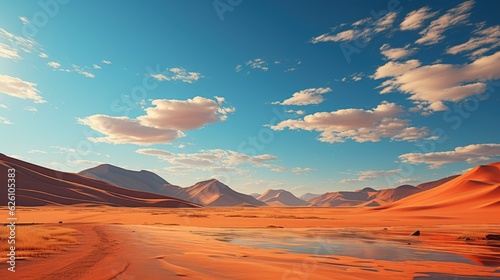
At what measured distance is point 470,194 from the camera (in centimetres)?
8150

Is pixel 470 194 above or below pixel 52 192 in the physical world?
below

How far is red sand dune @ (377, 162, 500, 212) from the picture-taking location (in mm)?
72419

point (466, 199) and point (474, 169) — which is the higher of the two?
point (474, 169)

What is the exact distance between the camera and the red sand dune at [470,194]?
72419 mm

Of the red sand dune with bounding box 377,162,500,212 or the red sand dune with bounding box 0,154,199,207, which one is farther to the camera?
the red sand dune with bounding box 0,154,199,207

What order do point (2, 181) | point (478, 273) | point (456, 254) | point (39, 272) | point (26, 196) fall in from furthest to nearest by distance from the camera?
point (2, 181) < point (26, 196) < point (456, 254) < point (478, 273) < point (39, 272)

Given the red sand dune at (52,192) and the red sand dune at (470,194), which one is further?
the red sand dune at (52,192)

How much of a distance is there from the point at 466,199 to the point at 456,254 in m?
77.0

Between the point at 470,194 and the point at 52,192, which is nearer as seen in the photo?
the point at 470,194

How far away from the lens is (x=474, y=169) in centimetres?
10775

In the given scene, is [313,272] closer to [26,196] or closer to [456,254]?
[456,254]

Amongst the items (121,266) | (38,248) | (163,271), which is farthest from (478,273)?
(38,248)

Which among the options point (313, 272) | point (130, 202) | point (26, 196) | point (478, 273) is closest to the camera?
point (313, 272)

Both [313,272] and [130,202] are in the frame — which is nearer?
[313,272]
